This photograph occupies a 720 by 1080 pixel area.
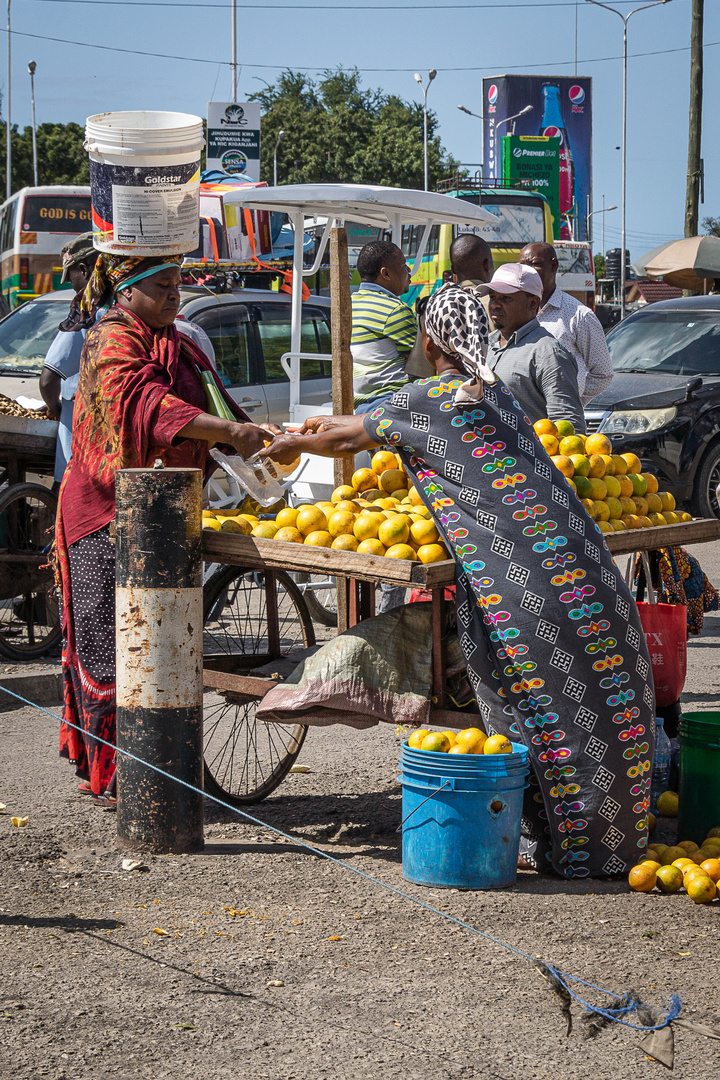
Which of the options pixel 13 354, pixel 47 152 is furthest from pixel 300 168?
pixel 13 354

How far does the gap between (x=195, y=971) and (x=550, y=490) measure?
6.30 ft

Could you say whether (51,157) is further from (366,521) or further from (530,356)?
(366,521)

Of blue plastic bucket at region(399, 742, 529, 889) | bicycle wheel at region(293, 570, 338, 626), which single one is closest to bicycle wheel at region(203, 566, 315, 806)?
blue plastic bucket at region(399, 742, 529, 889)

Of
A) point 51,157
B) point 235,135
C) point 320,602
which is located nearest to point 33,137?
point 51,157

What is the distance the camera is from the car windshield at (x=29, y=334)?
34.4ft

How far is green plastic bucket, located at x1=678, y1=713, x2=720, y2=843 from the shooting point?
14.6ft

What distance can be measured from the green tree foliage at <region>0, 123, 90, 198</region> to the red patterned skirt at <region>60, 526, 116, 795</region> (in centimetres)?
5619

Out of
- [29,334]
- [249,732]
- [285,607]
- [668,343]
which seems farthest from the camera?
[668,343]

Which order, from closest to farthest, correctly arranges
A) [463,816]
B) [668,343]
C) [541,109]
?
[463,816]
[668,343]
[541,109]

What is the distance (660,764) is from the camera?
511 cm

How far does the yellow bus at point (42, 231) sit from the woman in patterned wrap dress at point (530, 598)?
22021 millimetres

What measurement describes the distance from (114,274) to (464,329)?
1464mm

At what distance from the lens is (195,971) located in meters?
3.41

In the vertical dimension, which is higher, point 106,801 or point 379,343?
point 379,343
